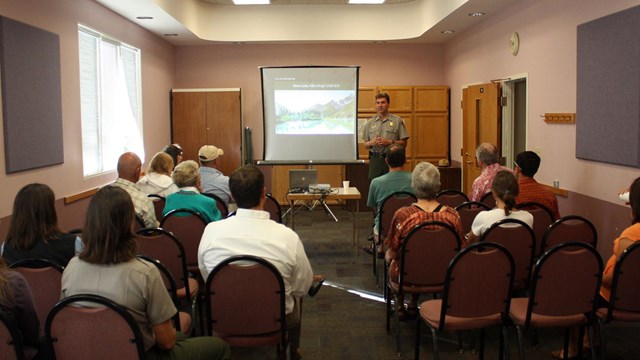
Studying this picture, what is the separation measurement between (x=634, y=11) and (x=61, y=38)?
493cm

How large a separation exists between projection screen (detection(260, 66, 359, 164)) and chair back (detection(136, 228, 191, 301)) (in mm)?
4769

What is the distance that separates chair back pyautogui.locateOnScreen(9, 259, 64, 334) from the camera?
259 cm

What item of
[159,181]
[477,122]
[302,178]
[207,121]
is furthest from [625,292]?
[207,121]

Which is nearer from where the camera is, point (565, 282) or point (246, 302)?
point (246, 302)

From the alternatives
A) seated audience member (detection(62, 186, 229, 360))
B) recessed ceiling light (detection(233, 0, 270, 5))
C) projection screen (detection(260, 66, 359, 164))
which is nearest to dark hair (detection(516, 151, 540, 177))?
seated audience member (detection(62, 186, 229, 360))

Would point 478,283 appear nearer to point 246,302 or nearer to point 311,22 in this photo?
point 246,302

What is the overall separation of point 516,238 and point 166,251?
212 cm

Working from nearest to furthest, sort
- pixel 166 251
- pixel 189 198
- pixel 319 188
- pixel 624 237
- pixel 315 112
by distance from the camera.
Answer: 1. pixel 624 237
2. pixel 166 251
3. pixel 189 198
4. pixel 319 188
5. pixel 315 112

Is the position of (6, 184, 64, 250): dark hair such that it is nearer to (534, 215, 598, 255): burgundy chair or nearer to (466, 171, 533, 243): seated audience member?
(466, 171, 533, 243): seated audience member

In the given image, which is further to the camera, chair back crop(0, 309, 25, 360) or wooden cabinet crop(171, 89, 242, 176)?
wooden cabinet crop(171, 89, 242, 176)

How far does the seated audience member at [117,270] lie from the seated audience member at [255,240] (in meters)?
0.51

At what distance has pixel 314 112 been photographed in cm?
820

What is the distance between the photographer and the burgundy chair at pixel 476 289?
9.41 ft

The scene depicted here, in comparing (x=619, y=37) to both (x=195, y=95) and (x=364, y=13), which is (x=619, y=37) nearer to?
(x=364, y=13)
